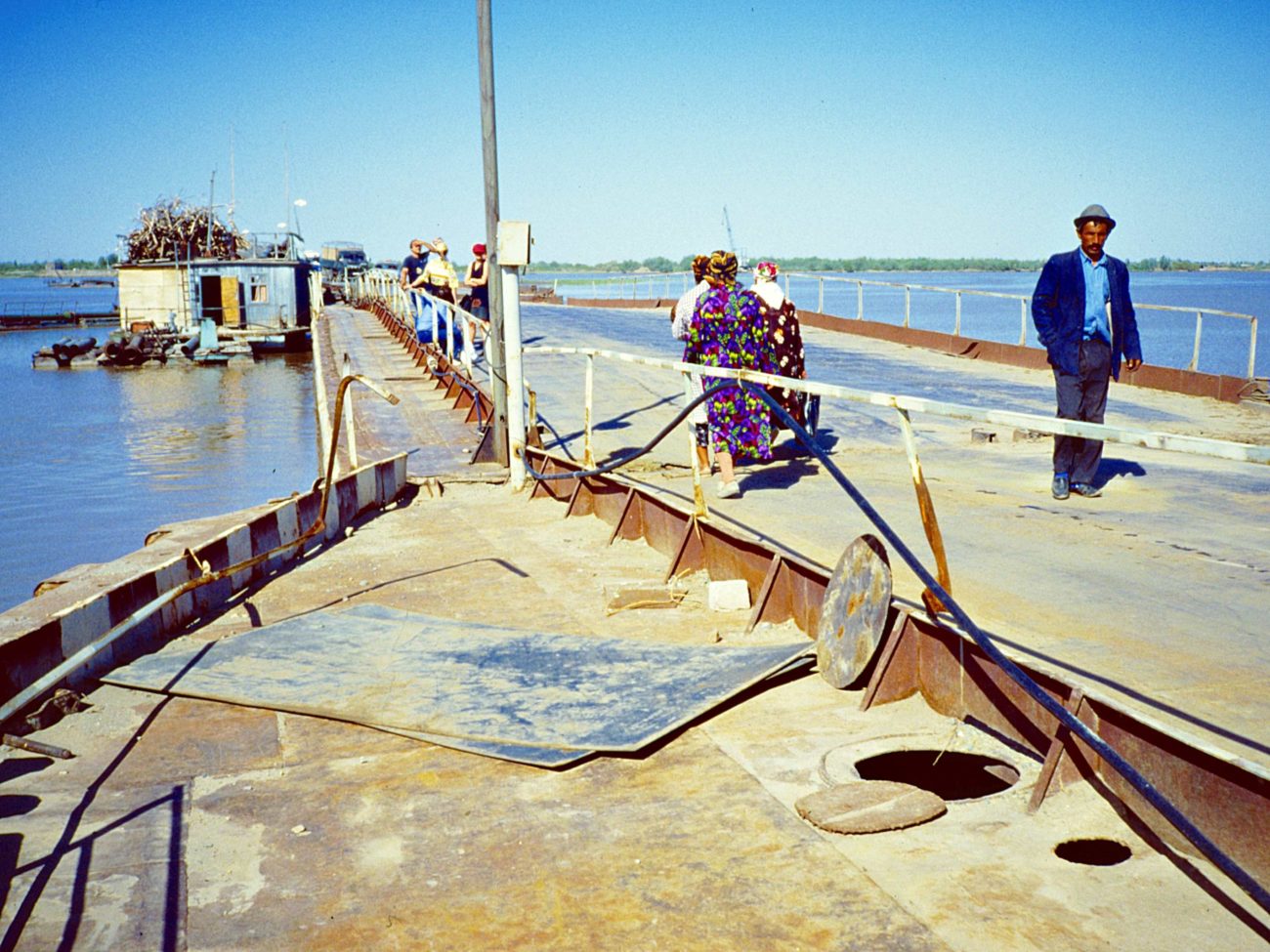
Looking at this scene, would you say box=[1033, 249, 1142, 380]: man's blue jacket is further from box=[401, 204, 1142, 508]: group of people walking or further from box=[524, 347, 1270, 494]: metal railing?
box=[524, 347, 1270, 494]: metal railing

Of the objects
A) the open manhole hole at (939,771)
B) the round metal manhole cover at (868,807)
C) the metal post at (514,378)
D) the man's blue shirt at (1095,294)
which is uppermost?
the man's blue shirt at (1095,294)

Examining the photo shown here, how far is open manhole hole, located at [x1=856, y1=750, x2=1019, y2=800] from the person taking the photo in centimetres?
418

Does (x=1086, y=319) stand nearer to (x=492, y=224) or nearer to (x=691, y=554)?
(x=691, y=554)

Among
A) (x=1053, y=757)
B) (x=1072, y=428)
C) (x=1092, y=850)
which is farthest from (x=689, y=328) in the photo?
(x=1092, y=850)

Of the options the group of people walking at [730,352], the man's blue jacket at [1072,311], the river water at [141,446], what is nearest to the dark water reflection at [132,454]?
the river water at [141,446]

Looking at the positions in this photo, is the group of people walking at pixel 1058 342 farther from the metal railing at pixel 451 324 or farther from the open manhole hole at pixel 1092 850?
the open manhole hole at pixel 1092 850

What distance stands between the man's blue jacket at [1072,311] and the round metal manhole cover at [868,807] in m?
5.01

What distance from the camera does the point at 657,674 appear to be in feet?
16.0

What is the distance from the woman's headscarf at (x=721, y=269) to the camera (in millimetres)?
8625

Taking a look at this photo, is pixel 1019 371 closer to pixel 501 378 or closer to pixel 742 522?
pixel 501 378

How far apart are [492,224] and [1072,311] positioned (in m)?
5.22

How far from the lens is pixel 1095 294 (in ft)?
26.0

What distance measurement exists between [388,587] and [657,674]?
249cm

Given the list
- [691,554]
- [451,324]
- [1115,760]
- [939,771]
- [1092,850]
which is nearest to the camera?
[1115,760]
